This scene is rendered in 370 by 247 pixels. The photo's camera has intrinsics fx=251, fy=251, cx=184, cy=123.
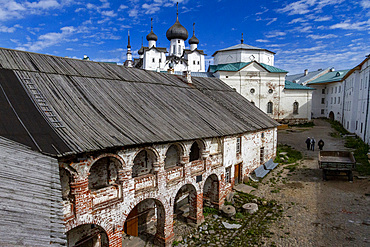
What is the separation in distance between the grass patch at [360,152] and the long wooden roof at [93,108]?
9.14 metres

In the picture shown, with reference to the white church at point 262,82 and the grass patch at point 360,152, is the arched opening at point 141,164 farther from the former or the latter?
the white church at point 262,82

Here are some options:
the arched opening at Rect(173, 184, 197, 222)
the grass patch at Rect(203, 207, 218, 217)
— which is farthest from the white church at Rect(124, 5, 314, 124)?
the grass patch at Rect(203, 207, 218, 217)

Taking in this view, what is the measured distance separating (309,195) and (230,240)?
281 inches

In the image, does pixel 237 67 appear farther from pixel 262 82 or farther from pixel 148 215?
pixel 148 215

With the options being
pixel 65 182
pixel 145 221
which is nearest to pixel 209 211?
pixel 145 221

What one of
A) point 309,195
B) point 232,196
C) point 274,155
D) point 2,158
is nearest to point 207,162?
point 232,196

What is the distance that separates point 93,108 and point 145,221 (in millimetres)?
6679

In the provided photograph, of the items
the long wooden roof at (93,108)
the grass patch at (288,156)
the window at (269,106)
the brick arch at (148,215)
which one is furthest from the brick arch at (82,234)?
the window at (269,106)

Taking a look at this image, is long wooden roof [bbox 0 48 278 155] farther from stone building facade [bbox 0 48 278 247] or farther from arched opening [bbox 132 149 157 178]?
arched opening [bbox 132 149 157 178]

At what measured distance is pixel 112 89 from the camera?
12961mm

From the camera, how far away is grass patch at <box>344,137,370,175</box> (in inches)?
762

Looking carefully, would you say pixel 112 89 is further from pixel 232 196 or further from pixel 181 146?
pixel 232 196

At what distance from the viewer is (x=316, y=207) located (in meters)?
14.5

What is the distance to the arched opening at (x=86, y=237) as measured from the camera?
9.94 meters
